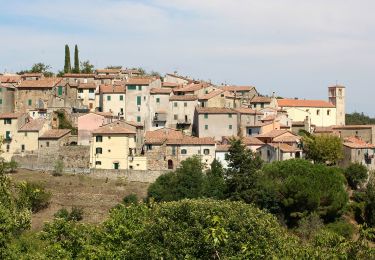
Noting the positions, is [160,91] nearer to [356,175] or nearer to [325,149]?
[325,149]

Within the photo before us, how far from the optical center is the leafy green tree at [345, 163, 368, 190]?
58.8 metres

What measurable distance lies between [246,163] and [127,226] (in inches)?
942

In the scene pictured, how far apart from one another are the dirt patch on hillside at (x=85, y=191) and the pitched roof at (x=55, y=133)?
311 cm

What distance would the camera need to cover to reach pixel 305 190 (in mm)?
52406

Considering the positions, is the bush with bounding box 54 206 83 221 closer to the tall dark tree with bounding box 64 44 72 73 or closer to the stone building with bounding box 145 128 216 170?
the stone building with bounding box 145 128 216 170

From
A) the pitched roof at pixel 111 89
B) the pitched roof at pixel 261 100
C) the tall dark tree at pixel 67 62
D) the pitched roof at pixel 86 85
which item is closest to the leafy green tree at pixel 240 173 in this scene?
the pitched roof at pixel 111 89

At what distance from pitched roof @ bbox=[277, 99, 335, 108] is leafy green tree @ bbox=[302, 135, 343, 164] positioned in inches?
588

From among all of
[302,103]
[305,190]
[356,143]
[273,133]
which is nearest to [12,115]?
[273,133]

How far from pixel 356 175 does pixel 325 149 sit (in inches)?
133

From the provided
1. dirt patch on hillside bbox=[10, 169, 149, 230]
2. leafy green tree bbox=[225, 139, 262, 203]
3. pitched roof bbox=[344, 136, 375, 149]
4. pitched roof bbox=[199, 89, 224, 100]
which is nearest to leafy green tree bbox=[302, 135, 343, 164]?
pitched roof bbox=[344, 136, 375, 149]

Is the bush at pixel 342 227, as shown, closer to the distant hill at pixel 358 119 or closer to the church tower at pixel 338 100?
the church tower at pixel 338 100

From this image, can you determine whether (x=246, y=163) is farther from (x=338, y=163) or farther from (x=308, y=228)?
(x=338, y=163)

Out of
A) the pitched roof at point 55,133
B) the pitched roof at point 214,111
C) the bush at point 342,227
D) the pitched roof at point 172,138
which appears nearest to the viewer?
the bush at point 342,227

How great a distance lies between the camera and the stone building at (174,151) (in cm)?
5900
